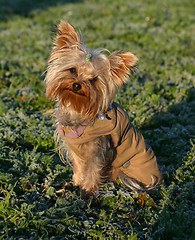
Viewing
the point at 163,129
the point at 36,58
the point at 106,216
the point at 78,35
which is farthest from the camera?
the point at 36,58

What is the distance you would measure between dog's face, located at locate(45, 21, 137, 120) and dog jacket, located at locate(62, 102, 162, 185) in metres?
0.18

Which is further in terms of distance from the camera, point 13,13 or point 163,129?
point 13,13

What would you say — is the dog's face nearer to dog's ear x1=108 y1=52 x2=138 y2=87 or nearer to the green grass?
dog's ear x1=108 y1=52 x2=138 y2=87

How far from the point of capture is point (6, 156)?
4.76 meters

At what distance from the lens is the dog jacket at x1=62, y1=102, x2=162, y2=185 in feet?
12.9

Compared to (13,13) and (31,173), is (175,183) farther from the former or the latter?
(13,13)

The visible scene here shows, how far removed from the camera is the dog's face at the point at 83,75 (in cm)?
374

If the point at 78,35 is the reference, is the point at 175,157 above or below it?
below

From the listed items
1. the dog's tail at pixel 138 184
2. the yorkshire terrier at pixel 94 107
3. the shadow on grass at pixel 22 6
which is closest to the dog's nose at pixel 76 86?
the yorkshire terrier at pixel 94 107

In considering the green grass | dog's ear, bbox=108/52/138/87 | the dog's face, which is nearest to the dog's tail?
the green grass

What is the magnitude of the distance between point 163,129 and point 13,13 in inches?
480

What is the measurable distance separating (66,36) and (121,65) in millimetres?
890

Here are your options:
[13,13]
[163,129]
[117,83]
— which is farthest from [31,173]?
[13,13]

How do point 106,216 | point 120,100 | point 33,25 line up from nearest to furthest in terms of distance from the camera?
point 106,216 → point 120,100 → point 33,25
